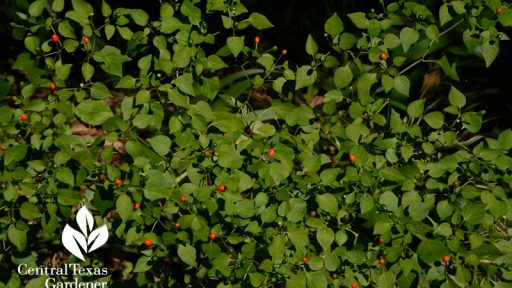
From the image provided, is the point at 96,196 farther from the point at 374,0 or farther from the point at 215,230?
the point at 374,0

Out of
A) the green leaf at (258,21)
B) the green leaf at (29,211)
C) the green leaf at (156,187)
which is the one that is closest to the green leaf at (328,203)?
the green leaf at (156,187)

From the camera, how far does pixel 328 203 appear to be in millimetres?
1448

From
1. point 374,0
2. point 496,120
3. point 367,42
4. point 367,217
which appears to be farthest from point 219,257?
point 374,0

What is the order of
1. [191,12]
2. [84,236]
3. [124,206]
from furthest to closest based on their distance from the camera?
1. [84,236]
2. [191,12]
3. [124,206]

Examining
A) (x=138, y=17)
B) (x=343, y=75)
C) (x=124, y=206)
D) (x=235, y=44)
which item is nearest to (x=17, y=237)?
(x=124, y=206)

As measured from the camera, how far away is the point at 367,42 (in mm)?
1542

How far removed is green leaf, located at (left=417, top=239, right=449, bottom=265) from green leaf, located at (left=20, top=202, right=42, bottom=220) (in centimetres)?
107

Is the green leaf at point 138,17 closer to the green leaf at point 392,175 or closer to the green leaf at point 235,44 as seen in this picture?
the green leaf at point 235,44

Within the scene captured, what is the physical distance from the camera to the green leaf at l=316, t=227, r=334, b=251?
1456 millimetres

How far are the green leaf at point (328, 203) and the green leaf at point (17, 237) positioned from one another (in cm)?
84

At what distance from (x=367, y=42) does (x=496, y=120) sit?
1394 mm

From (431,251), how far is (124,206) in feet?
2.75

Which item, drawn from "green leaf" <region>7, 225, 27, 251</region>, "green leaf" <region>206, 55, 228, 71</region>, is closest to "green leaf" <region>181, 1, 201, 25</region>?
"green leaf" <region>206, 55, 228, 71</region>

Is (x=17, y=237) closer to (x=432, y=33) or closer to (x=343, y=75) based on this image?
(x=343, y=75)
